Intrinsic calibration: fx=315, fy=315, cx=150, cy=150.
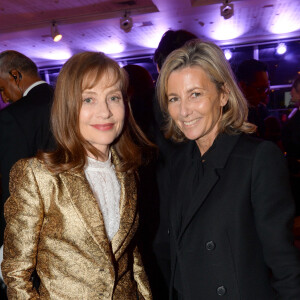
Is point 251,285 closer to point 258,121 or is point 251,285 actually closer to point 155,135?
point 155,135

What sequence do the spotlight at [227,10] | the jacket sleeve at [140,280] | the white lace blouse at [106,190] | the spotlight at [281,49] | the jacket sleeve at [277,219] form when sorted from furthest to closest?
the spotlight at [281,49]
the spotlight at [227,10]
the jacket sleeve at [140,280]
the white lace blouse at [106,190]
the jacket sleeve at [277,219]

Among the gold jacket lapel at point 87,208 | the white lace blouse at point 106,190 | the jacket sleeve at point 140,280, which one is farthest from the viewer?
the jacket sleeve at point 140,280

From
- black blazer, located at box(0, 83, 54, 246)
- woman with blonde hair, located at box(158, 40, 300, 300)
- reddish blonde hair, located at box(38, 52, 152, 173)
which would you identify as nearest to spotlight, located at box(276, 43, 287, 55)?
black blazer, located at box(0, 83, 54, 246)

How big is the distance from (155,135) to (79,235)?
973 millimetres

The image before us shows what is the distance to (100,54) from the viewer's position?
145 centimetres

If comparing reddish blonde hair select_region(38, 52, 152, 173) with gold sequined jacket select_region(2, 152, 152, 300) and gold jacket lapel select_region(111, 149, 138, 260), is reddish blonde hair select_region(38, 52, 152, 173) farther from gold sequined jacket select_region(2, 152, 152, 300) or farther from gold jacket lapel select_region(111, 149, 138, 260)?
gold jacket lapel select_region(111, 149, 138, 260)

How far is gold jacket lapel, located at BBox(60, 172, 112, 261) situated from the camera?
4.32 feet

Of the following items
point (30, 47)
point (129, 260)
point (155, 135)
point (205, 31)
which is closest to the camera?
point (129, 260)

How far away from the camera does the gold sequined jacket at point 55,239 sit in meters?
1.24

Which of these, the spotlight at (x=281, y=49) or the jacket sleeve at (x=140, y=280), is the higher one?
the spotlight at (x=281, y=49)

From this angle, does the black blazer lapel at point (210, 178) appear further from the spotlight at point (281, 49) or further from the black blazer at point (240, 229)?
the spotlight at point (281, 49)

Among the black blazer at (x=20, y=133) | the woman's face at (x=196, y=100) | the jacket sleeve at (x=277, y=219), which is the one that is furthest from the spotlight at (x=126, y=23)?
the jacket sleeve at (x=277, y=219)

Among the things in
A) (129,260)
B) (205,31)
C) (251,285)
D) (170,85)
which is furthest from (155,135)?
(205,31)

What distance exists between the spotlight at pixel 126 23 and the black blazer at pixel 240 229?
478cm
